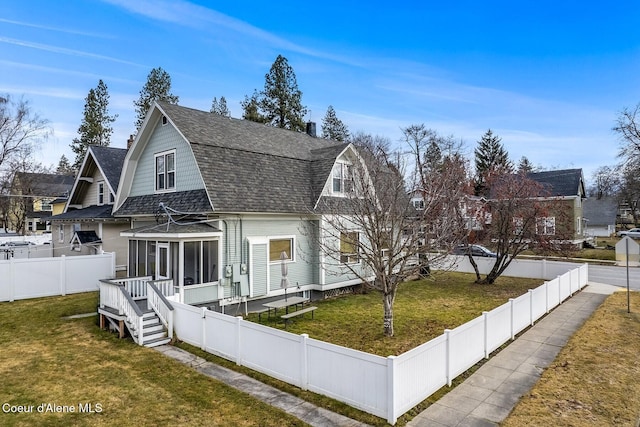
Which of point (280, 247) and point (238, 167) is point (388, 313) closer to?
point (280, 247)

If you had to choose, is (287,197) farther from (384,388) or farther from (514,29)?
(514,29)

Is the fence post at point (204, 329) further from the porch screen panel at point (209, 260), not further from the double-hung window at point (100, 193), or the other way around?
the double-hung window at point (100, 193)

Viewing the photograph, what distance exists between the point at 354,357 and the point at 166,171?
12317 millimetres

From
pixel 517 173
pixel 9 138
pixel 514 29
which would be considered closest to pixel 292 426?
pixel 517 173

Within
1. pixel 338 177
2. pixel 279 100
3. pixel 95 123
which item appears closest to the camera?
pixel 338 177

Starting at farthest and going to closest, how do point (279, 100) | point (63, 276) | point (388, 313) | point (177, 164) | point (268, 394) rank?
point (279, 100) → point (63, 276) → point (177, 164) → point (388, 313) → point (268, 394)

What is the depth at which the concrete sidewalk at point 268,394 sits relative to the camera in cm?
617

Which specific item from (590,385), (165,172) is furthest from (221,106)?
(590,385)

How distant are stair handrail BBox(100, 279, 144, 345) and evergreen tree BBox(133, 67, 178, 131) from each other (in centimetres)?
3539

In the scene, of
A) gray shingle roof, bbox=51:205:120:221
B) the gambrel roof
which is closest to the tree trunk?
the gambrel roof

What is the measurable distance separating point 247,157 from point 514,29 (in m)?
15.8

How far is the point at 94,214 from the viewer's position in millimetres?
20516

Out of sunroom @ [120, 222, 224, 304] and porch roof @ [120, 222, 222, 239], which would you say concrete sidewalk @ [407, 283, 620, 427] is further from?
porch roof @ [120, 222, 222, 239]

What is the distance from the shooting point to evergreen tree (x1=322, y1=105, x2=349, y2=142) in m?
49.8
